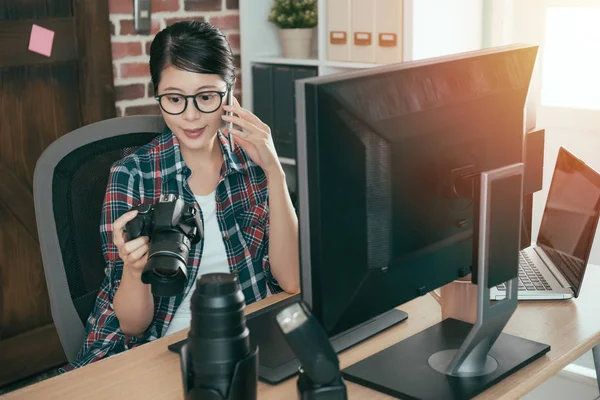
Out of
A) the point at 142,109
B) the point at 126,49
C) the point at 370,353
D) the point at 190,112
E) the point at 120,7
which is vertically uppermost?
the point at 120,7

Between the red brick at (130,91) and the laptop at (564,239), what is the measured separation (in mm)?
1713

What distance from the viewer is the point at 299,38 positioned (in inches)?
123

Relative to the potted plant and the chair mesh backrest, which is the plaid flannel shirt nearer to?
the chair mesh backrest

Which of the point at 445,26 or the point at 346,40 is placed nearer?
the point at 445,26

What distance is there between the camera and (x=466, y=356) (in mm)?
Answer: 1213

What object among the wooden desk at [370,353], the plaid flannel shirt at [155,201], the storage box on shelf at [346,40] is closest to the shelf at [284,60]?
the storage box on shelf at [346,40]

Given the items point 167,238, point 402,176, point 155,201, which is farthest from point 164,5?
point 402,176

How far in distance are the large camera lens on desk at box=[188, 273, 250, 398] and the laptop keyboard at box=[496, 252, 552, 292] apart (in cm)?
74

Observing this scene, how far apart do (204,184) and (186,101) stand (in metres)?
0.20

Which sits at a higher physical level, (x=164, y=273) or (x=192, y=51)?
(x=192, y=51)

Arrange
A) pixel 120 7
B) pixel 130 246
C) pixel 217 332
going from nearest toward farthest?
pixel 217 332, pixel 130 246, pixel 120 7

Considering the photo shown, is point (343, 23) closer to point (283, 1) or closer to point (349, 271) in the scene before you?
point (283, 1)

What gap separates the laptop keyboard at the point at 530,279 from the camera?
61.4 inches

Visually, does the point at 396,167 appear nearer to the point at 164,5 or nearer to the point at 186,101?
the point at 186,101
